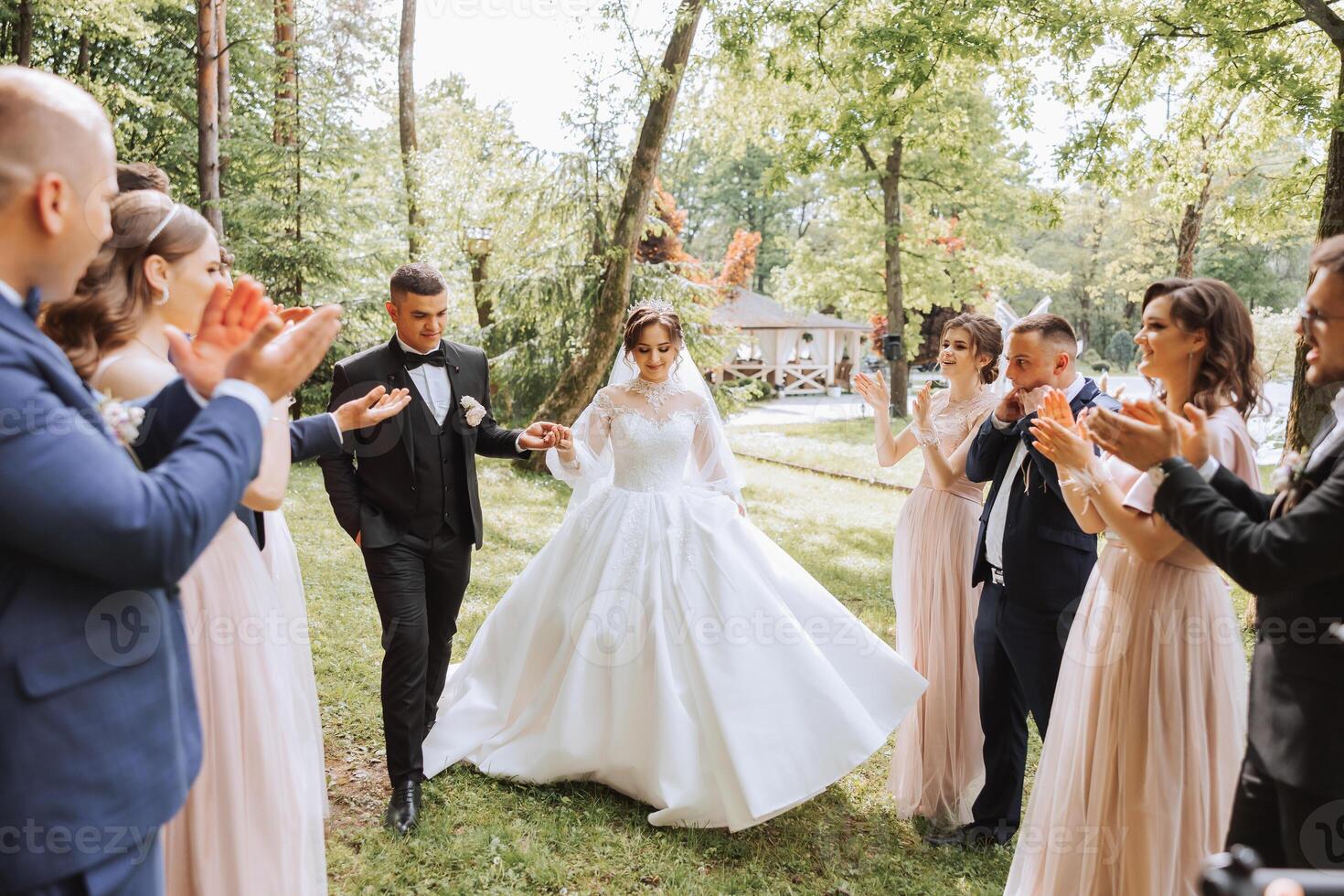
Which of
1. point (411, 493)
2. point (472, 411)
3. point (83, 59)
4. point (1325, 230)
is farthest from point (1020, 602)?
point (83, 59)

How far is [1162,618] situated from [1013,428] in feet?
3.54

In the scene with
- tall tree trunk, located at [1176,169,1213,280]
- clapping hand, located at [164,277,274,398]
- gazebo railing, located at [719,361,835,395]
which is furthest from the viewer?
gazebo railing, located at [719,361,835,395]

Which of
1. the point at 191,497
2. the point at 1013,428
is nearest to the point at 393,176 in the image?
the point at 1013,428

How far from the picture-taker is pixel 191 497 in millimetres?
1355

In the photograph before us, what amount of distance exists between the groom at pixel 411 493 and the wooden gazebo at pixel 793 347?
95.2ft

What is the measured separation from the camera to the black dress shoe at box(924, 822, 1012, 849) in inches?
145

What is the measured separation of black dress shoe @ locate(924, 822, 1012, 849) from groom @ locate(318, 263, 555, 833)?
2284 millimetres

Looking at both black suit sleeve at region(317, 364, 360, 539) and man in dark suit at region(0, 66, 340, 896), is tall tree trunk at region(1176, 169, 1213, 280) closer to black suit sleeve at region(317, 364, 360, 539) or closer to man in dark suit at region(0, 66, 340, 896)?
black suit sleeve at region(317, 364, 360, 539)

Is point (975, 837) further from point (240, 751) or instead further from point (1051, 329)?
point (240, 751)

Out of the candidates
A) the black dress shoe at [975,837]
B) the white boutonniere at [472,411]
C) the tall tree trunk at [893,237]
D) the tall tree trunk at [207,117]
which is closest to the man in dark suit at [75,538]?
the white boutonniere at [472,411]

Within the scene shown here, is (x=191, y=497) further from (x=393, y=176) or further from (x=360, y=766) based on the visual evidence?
(x=393, y=176)

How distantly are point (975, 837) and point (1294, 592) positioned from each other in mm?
2182

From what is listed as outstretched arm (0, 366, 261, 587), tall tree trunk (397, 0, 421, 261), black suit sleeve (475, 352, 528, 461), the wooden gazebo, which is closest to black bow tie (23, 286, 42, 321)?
outstretched arm (0, 366, 261, 587)

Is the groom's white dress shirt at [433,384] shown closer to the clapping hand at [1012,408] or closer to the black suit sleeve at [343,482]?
the black suit sleeve at [343,482]
